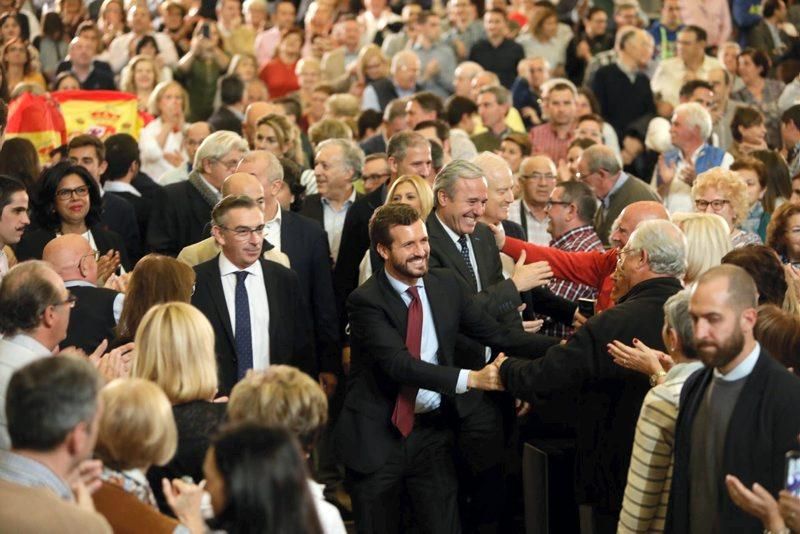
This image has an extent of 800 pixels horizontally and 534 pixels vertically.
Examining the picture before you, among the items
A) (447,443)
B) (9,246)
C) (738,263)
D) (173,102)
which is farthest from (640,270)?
(173,102)

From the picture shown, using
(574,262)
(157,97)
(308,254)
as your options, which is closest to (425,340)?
(574,262)

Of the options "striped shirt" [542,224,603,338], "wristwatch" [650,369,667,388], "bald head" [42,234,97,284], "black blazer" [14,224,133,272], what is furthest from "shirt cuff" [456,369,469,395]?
"black blazer" [14,224,133,272]

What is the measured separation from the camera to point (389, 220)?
6.96 m

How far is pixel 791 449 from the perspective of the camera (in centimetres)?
521

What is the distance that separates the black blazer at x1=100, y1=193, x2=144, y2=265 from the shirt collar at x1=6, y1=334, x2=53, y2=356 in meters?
3.66

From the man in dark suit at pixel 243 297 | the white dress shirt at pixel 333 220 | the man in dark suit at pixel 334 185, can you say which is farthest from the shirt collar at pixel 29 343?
the white dress shirt at pixel 333 220

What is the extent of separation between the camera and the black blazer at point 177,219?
896 cm

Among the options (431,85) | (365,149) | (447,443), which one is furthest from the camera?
(431,85)

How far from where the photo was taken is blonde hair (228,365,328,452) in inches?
194

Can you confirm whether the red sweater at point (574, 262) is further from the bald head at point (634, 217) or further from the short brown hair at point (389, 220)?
the short brown hair at point (389, 220)

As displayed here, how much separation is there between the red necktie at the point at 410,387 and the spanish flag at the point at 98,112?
5.74 meters

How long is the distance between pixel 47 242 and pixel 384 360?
254cm

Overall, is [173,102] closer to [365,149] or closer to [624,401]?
[365,149]

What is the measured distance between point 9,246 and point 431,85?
783cm
